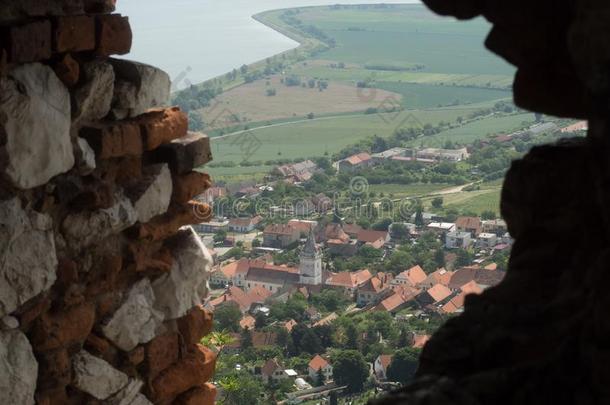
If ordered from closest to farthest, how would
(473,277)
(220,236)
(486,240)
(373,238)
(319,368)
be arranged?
(319,368) < (473,277) < (486,240) < (373,238) < (220,236)

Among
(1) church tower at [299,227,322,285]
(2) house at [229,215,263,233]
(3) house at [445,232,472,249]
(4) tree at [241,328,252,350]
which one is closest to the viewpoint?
(4) tree at [241,328,252,350]

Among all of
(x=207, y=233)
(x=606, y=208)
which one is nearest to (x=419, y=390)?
(x=606, y=208)

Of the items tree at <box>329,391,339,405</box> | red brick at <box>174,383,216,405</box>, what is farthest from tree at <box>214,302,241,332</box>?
red brick at <box>174,383,216,405</box>

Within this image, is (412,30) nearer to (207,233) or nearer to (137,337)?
(207,233)

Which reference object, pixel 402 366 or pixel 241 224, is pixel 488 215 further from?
pixel 402 366

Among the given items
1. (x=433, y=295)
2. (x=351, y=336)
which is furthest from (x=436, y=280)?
(x=351, y=336)

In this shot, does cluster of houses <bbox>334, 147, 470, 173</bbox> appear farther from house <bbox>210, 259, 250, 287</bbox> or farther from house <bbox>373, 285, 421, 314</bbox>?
house <bbox>373, 285, 421, 314</bbox>

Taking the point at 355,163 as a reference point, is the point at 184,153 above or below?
above
